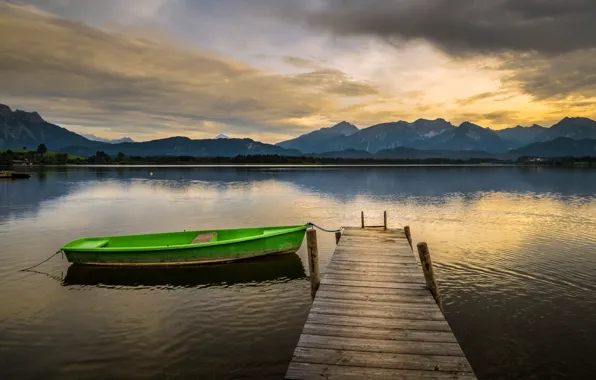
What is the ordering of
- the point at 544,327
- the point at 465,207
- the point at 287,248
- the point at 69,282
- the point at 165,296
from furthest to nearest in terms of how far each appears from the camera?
the point at 465,207, the point at 287,248, the point at 69,282, the point at 165,296, the point at 544,327

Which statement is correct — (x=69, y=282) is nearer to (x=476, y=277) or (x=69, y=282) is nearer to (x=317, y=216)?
(x=476, y=277)

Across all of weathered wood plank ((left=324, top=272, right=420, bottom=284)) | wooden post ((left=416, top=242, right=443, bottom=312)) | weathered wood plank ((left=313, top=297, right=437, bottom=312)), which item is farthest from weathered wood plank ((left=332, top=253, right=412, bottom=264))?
weathered wood plank ((left=313, top=297, right=437, bottom=312))

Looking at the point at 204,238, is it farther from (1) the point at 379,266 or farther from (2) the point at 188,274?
(1) the point at 379,266

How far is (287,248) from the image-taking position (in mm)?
24188

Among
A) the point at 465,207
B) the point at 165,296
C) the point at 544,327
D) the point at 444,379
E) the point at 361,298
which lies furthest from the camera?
the point at 465,207

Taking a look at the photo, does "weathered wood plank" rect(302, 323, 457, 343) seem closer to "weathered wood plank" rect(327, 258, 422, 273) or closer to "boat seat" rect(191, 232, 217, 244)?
"weathered wood plank" rect(327, 258, 422, 273)

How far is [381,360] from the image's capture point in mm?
8688

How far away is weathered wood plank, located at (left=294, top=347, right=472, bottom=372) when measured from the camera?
27.4 feet

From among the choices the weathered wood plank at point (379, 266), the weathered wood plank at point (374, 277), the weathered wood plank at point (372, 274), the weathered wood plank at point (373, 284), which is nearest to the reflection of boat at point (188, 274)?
the weathered wood plank at point (379, 266)

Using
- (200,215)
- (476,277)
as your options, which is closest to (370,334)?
(476,277)

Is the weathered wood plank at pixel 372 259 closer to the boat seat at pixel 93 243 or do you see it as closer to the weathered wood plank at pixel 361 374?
the weathered wood plank at pixel 361 374

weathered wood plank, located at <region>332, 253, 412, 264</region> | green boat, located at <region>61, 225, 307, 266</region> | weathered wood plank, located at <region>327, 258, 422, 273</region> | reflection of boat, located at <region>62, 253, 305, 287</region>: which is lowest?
reflection of boat, located at <region>62, 253, 305, 287</region>

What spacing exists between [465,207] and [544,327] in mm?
39137

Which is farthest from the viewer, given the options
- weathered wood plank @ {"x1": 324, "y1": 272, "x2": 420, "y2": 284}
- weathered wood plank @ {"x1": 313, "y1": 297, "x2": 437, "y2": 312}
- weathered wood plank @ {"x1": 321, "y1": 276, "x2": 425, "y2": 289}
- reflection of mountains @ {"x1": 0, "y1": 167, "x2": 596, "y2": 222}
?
reflection of mountains @ {"x1": 0, "y1": 167, "x2": 596, "y2": 222}
